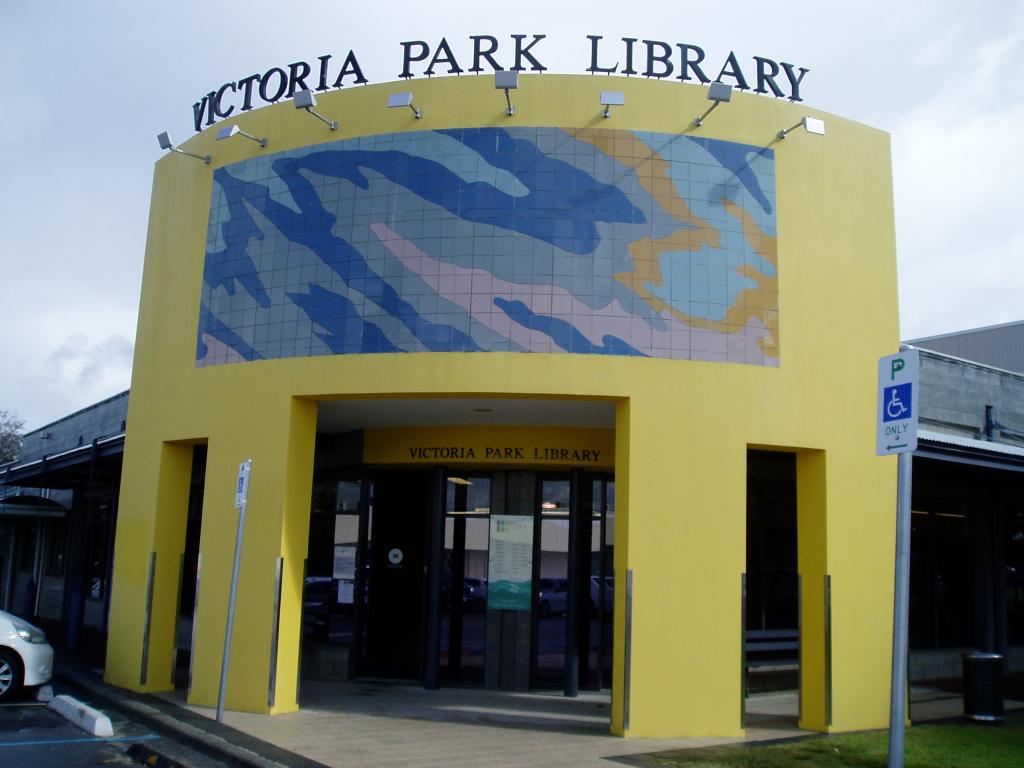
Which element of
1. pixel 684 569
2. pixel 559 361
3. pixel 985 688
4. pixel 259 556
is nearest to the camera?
pixel 684 569

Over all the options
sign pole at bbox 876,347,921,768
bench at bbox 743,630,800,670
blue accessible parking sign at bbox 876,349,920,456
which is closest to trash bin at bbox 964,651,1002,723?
bench at bbox 743,630,800,670

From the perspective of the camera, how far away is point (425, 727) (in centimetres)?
1116

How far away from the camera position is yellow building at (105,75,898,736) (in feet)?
37.2

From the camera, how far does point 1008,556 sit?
18.7m

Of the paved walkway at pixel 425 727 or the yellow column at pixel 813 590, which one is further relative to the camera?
the yellow column at pixel 813 590

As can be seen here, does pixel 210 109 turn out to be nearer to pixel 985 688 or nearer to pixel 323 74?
pixel 323 74

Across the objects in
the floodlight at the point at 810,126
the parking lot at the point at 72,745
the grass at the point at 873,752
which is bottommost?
the parking lot at the point at 72,745

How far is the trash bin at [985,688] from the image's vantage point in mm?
12102

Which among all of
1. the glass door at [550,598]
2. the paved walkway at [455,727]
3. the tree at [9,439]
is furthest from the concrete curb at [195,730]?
the tree at [9,439]

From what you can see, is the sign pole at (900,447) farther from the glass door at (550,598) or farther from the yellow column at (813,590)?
the glass door at (550,598)

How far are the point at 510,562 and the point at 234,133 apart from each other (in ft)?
22.5

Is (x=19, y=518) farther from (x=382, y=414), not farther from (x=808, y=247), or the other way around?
(x=808, y=247)

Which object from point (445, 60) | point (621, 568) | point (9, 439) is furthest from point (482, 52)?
point (9, 439)

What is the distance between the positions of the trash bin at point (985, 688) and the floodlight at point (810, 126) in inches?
264
